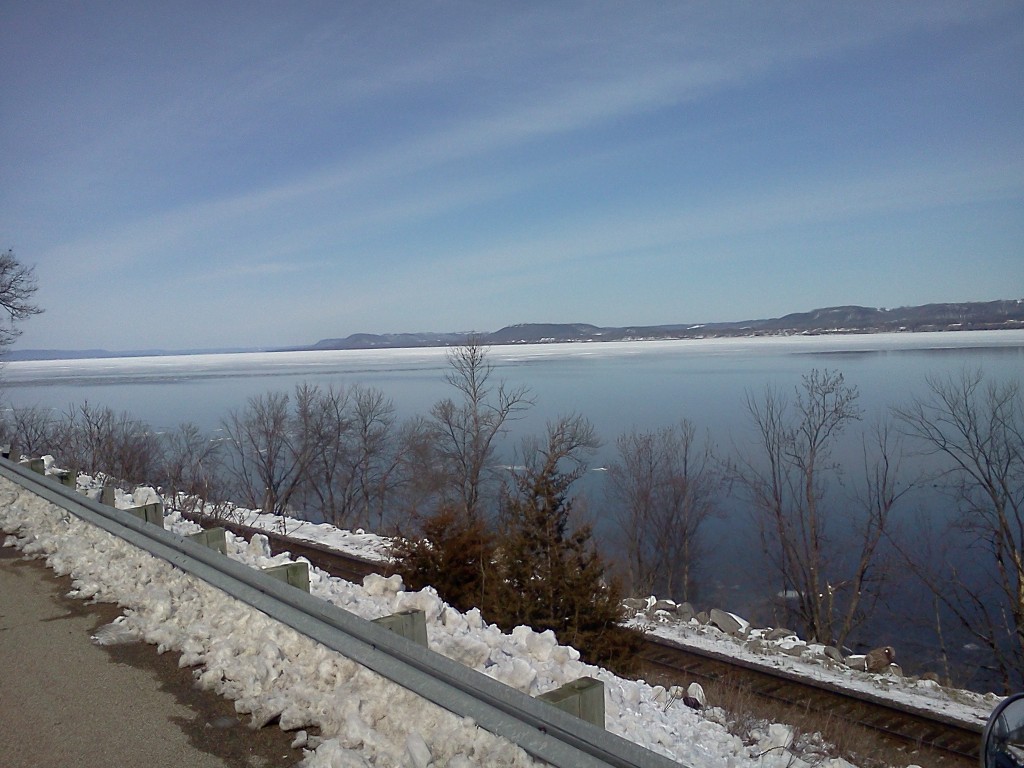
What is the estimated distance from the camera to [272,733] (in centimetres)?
401

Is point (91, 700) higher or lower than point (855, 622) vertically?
higher

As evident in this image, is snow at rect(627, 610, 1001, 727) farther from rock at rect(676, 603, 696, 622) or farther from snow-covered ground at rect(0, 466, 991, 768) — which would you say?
snow-covered ground at rect(0, 466, 991, 768)

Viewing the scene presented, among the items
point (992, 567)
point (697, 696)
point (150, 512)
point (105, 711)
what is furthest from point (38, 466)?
point (992, 567)

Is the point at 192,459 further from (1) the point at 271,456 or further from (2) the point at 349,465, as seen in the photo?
(2) the point at 349,465

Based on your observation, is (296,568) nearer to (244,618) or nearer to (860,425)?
(244,618)

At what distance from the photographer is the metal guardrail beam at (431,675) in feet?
10.2

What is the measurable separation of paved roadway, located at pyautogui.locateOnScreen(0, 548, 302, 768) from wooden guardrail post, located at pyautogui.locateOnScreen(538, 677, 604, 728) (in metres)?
1.26

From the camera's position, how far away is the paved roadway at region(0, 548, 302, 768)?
→ 3.82 meters

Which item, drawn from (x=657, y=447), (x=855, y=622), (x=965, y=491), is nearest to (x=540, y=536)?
(x=855, y=622)

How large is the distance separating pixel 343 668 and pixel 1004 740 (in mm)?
3026

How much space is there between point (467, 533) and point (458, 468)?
31981 millimetres

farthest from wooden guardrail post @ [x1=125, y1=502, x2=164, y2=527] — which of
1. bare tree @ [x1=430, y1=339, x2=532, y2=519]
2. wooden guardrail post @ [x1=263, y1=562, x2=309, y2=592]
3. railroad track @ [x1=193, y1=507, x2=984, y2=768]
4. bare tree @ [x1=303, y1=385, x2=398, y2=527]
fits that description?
bare tree @ [x1=303, y1=385, x2=398, y2=527]

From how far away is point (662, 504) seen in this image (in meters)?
40.9

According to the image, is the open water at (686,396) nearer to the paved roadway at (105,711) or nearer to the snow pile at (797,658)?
the snow pile at (797,658)
